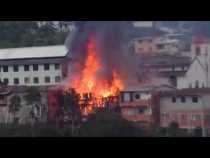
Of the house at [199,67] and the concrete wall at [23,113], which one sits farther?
the concrete wall at [23,113]

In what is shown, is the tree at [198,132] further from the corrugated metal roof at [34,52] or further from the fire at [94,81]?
the corrugated metal roof at [34,52]

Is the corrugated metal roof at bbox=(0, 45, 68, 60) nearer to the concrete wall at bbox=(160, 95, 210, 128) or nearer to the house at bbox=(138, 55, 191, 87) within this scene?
the house at bbox=(138, 55, 191, 87)

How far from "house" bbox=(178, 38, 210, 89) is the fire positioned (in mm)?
621

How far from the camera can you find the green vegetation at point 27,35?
22.4ft

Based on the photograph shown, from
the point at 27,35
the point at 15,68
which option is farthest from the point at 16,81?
the point at 27,35

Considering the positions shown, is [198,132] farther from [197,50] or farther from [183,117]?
[197,50]

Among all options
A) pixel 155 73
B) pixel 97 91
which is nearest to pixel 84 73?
pixel 97 91

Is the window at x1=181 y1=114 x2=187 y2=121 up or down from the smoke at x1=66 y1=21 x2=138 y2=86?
down

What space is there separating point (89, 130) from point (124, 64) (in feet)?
2.32

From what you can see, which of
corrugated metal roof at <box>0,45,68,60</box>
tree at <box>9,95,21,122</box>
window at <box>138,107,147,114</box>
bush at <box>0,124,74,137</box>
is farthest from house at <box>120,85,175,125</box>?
tree at <box>9,95,21,122</box>

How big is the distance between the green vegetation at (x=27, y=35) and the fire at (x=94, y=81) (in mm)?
309

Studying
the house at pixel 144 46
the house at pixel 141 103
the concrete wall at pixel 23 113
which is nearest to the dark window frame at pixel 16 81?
the concrete wall at pixel 23 113

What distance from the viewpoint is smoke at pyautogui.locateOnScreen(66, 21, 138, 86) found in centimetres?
685

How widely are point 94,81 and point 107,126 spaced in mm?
454
